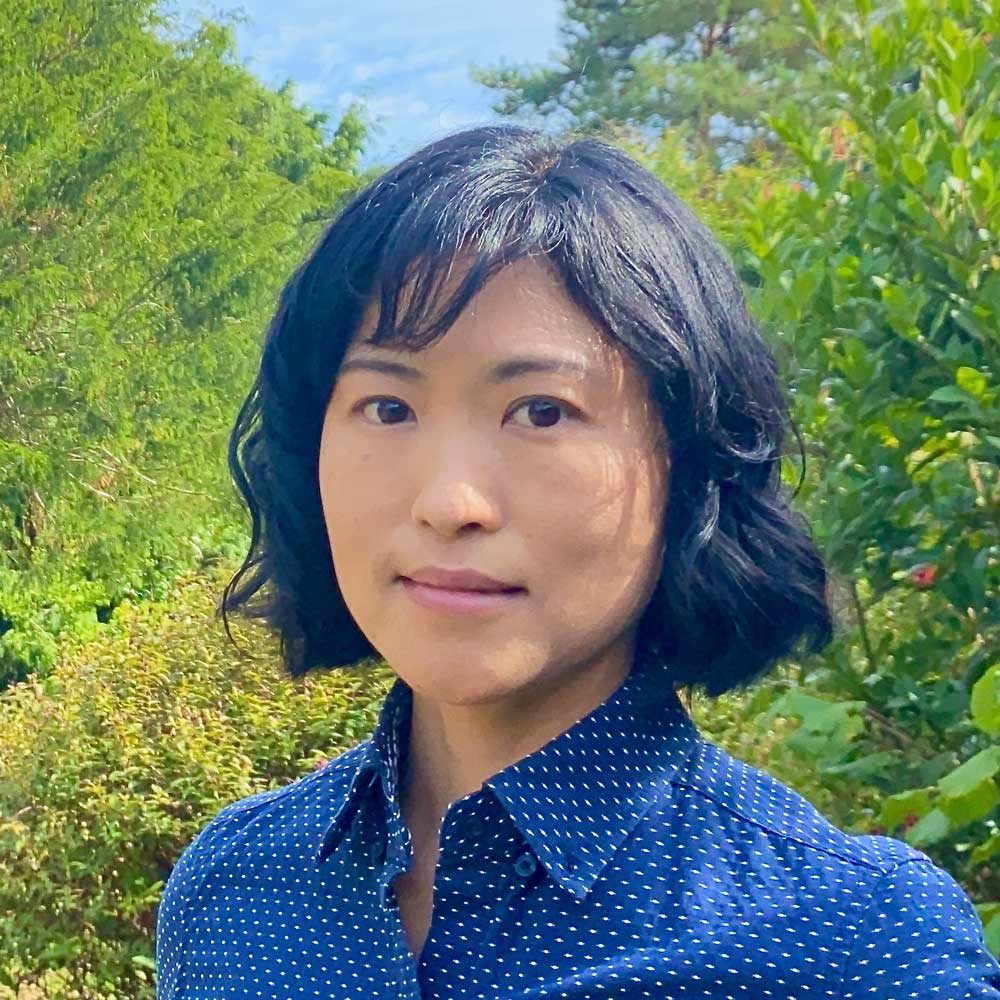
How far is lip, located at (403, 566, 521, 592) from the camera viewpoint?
96cm

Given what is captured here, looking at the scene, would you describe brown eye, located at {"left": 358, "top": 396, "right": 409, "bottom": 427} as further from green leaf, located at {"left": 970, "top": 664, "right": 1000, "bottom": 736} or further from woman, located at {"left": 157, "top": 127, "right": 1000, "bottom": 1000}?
green leaf, located at {"left": 970, "top": 664, "right": 1000, "bottom": 736}

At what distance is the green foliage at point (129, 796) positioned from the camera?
365cm

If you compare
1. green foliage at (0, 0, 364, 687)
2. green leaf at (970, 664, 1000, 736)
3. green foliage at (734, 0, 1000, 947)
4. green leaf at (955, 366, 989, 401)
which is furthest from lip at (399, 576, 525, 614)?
green foliage at (0, 0, 364, 687)

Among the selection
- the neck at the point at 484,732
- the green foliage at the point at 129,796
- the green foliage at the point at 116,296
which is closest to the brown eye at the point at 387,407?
the neck at the point at 484,732

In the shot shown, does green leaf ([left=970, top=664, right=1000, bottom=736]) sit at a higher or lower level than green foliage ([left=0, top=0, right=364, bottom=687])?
lower

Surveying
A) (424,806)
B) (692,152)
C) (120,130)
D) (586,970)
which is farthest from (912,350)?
(692,152)

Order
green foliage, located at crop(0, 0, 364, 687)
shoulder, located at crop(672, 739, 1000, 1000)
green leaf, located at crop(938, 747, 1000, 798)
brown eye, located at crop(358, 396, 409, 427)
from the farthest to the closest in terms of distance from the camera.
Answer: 1. green foliage, located at crop(0, 0, 364, 687)
2. green leaf, located at crop(938, 747, 1000, 798)
3. brown eye, located at crop(358, 396, 409, 427)
4. shoulder, located at crop(672, 739, 1000, 1000)

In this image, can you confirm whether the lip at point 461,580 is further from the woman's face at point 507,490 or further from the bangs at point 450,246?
the bangs at point 450,246

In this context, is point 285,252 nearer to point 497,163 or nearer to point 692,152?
point 692,152

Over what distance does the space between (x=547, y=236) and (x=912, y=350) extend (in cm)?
114

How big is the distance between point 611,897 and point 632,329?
1.30ft

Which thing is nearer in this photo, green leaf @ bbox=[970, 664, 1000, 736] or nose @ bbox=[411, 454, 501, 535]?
nose @ bbox=[411, 454, 501, 535]

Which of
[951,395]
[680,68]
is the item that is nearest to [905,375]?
[951,395]

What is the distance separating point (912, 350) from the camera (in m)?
2.00
